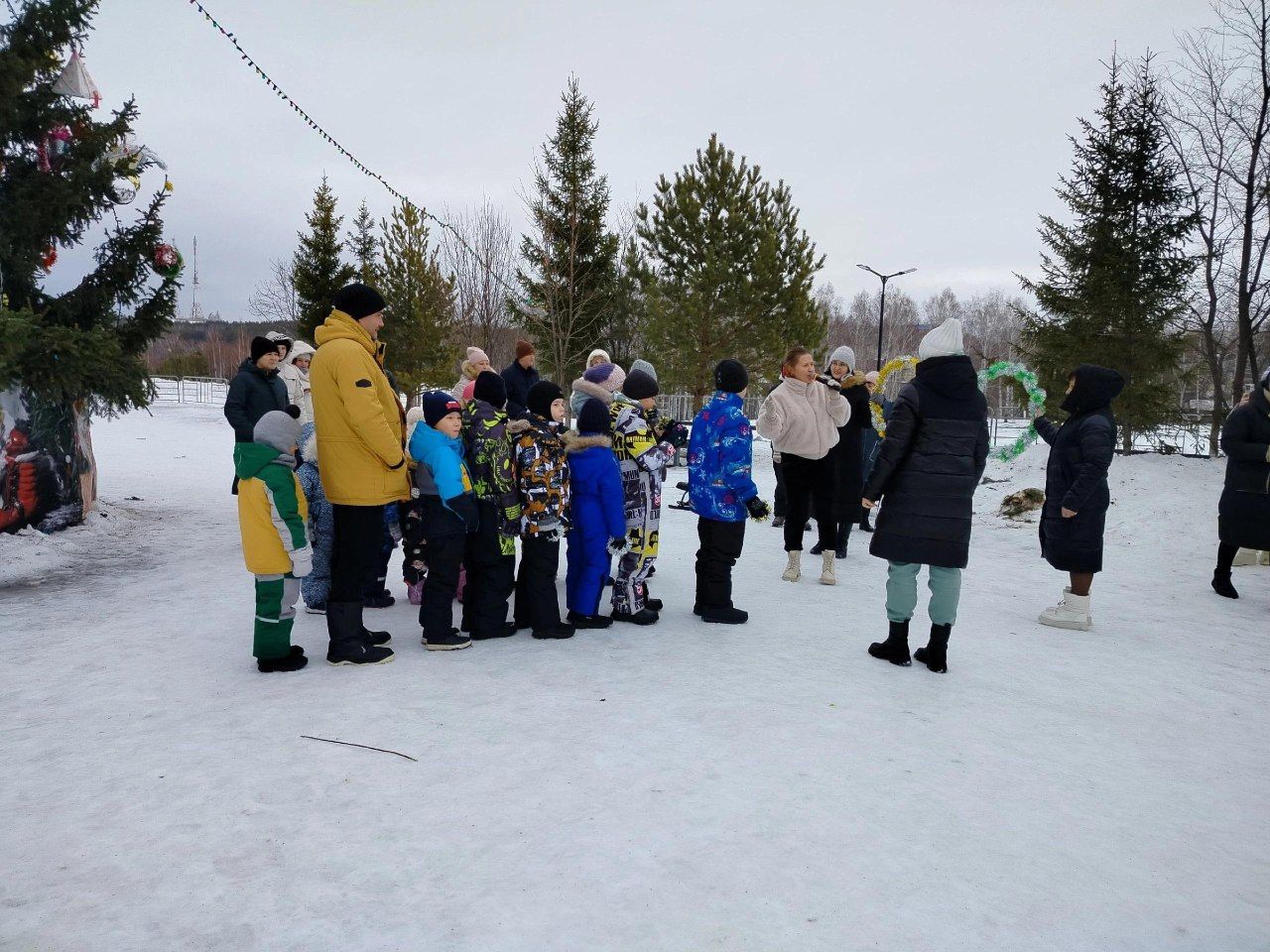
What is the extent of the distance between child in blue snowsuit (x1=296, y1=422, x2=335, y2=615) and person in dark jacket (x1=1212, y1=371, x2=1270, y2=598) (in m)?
7.43

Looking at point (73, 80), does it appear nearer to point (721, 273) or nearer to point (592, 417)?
point (592, 417)

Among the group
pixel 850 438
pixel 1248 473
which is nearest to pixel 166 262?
pixel 850 438

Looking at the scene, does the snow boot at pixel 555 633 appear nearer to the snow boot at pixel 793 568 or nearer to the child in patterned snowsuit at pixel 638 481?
the child in patterned snowsuit at pixel 638 481

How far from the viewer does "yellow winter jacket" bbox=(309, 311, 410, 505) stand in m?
4.28

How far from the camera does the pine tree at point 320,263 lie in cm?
2511

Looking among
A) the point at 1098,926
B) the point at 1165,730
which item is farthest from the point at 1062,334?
the point at 1098,926

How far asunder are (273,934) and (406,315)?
26895mm

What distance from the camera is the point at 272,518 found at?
4277 millimetres

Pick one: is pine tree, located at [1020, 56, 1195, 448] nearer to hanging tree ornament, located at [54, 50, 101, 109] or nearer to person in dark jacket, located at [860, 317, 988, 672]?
person in dark jacket, located at [860, 317, 988, 672]

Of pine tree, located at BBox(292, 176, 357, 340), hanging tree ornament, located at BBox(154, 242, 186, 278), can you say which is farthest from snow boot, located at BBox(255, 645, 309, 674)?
pine tree, located at BBox(292, 176, 357, 340)

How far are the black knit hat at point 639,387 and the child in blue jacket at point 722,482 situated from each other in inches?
16.1

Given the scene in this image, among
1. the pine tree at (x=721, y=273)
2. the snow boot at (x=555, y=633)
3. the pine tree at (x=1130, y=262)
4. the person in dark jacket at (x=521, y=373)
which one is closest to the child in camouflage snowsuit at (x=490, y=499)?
the snow boot at (x=555, y=633)

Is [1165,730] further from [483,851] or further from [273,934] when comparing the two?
[273,934]

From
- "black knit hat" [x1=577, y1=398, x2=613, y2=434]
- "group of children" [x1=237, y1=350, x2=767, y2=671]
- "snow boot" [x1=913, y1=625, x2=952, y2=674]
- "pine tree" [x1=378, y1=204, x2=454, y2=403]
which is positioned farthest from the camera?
"pine tree" [x1=378, y1=204, x2=454, y2=403]
